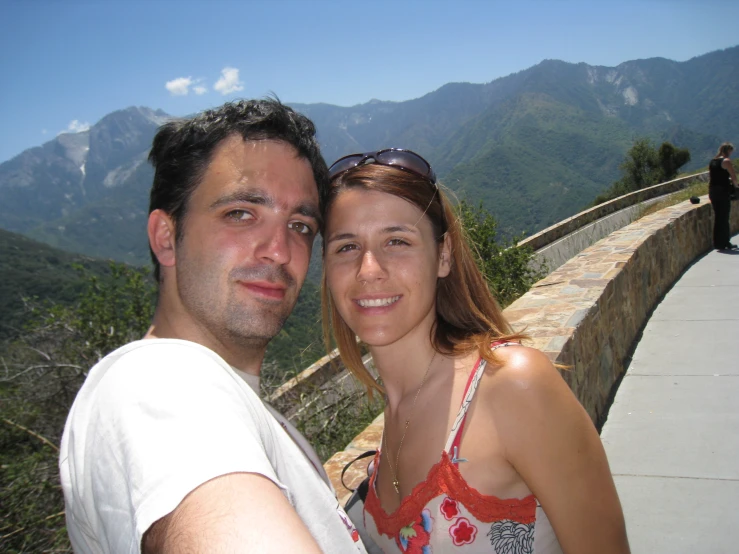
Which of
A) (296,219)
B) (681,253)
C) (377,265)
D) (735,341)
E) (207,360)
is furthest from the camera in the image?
(681,253)

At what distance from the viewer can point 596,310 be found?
341 centimetres

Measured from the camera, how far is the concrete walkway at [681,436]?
2.19 metres

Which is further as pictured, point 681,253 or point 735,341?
point 681,253

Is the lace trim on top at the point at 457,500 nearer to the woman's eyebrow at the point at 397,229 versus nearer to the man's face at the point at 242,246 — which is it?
the man's face at the point at 242,246

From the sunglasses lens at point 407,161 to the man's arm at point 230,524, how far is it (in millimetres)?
1288

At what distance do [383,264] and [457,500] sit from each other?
2.57 feet

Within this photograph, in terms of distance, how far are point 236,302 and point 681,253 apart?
7.37 m

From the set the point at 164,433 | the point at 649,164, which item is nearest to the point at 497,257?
the point at 164,433

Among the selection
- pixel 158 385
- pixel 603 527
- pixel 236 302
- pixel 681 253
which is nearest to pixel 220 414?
pixel 158 385

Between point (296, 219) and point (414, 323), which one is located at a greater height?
point (296, 219)

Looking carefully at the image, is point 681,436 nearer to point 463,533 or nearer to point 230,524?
point 463,533

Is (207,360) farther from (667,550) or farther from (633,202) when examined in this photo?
(633,202)

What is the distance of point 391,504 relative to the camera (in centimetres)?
165

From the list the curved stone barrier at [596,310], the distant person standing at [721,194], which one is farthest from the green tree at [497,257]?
the curved stone barrier at [596,310]
